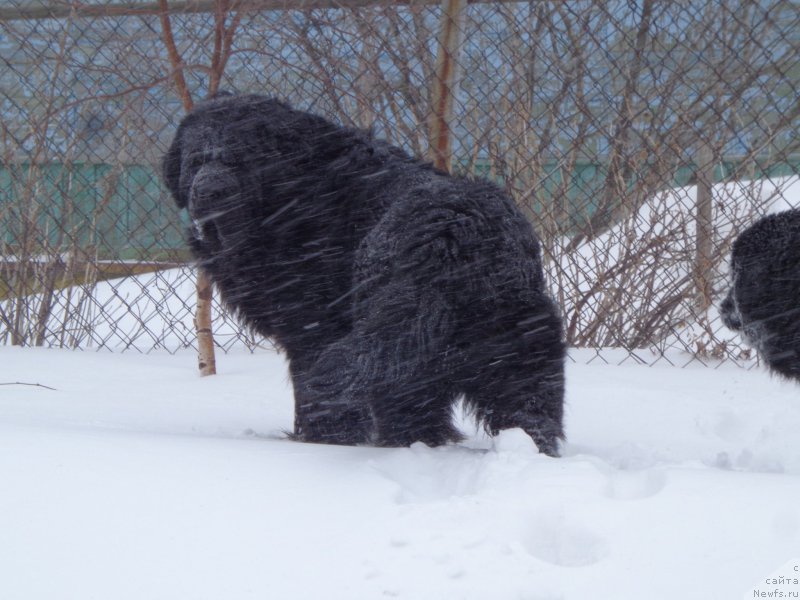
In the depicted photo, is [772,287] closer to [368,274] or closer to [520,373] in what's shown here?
[520,373]

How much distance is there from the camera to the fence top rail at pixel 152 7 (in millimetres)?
3977

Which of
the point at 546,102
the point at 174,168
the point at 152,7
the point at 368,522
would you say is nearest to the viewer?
the point at 368,522

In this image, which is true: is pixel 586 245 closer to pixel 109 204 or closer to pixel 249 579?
pixel 109 204

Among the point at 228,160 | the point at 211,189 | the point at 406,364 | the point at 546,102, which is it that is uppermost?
the point at 546,102

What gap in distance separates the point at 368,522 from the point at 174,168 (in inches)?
69.0

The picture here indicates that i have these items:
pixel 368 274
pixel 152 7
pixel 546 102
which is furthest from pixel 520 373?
pixel 152 7

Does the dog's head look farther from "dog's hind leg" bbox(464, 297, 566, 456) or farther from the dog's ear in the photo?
"dog's hind leg" bbox(464, 297, 566, 456)

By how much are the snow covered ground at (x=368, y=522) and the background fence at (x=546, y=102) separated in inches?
81.4

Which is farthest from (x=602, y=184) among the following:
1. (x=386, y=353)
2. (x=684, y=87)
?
(x=386, y=353)

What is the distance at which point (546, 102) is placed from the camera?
446 cm

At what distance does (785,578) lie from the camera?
1.61m

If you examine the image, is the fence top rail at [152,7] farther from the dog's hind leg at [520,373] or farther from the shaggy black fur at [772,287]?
the dog's hind leg at [520,373]

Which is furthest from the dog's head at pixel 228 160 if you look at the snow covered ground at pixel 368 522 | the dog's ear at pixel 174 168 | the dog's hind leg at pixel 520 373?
the dog's hind leg at pixel 520 373

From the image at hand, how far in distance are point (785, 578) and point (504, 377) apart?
987 mm
